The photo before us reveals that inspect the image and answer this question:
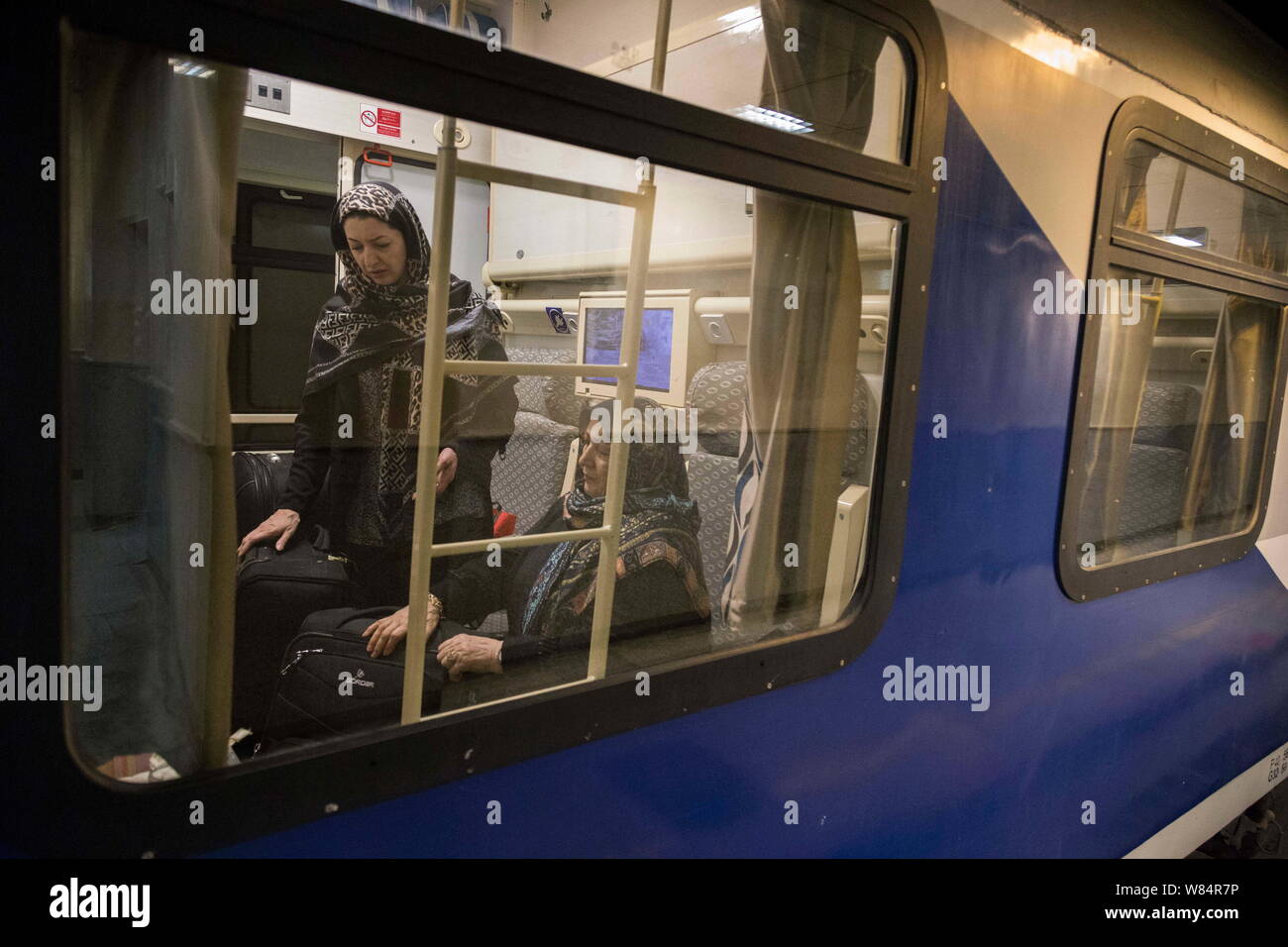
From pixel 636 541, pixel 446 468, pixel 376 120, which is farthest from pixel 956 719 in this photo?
pixel 376 120

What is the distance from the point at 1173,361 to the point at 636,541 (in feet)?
6.80

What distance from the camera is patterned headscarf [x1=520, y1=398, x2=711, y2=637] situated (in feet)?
4.75

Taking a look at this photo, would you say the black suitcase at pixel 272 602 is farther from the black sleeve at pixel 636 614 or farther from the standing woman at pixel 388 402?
the black sleeve at pixel 636 614

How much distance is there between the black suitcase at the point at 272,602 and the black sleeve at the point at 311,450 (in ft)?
0.29

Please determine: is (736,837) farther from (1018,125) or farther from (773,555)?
(1018,125)

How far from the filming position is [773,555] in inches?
69.5

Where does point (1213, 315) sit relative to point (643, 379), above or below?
above

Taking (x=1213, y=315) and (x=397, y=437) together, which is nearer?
(x=397, y=437)

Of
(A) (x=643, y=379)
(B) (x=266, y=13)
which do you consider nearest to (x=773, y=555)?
(A) (x=643, y=379)

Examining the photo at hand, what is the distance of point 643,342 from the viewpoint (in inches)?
63.2

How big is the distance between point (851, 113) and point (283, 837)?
1.50m
